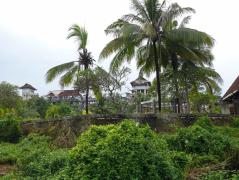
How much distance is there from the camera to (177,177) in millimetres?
8211

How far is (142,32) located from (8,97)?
75.5 ft

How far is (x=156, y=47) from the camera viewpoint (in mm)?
21016

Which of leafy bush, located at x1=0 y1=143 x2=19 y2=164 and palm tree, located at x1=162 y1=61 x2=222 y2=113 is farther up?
palm tree, located at x1=162 y1=61 x2=222 y2=113

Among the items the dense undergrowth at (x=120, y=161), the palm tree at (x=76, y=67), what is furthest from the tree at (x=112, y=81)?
the dense undergrowth at (x=120, y=161)

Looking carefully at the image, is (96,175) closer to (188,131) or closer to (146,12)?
(188,131)

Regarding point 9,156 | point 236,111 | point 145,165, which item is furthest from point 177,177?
point 236,111

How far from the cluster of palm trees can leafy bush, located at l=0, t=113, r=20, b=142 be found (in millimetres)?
3862

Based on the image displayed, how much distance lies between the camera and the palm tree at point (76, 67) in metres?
22.7

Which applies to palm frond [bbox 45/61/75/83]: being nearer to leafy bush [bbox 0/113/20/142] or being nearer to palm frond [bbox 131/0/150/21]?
leafy bush [bbox 0/113/20/142]

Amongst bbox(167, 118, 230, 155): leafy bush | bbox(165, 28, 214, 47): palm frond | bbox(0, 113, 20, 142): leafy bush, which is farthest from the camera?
bbox(0, 113, 20, 142): leafy bush

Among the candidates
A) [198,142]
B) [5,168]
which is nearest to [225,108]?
[198,142]

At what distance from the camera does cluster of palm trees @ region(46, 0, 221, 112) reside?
1977 cm

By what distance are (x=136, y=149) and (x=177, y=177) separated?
968 mm

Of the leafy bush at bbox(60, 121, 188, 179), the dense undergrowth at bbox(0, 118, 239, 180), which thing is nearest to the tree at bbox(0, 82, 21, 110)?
the dense undergrowth at bbox(0, 118, 239, 180)
